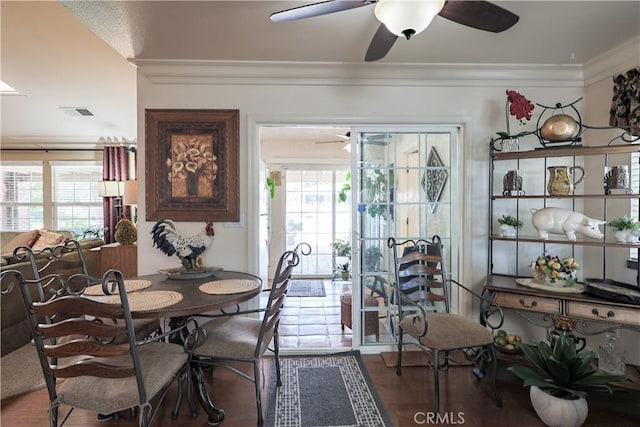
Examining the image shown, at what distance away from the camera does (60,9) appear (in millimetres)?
2930

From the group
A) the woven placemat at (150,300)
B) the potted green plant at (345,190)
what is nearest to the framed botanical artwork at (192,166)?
the woven placemat at (150,300)

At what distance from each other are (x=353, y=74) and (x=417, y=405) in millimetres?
2503

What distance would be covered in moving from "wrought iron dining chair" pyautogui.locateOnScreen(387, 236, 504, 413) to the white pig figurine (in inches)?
26.6

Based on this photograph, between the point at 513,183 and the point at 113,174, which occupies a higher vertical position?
the point at 113,174

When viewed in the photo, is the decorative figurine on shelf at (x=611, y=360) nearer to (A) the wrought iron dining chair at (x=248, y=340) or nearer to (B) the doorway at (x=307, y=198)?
(A) the wrought iron dining chair at (x=248, y=340)

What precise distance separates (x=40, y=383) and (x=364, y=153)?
2.94 meters

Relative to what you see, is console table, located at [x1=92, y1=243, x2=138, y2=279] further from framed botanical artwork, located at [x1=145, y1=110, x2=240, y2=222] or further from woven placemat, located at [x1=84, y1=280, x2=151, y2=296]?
woven placemat, located at [x1=84, y1=280, x2=151, y2=296]

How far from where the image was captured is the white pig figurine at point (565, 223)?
7.18 ft

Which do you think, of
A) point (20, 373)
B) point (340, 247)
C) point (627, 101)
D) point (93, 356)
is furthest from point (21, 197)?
point (627, 101)

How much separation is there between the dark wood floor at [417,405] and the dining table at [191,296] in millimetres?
171

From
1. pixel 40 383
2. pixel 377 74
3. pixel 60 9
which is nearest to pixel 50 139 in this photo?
pixel 60 9

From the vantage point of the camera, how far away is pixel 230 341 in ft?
6.31

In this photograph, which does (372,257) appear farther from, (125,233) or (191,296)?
(125,233)

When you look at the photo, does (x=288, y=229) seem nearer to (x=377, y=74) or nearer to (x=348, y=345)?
(x=348, y=345)
